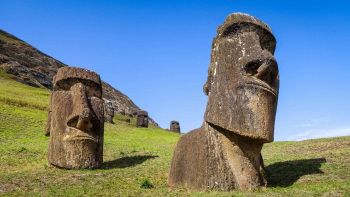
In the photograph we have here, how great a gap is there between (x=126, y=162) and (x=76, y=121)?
4.31m

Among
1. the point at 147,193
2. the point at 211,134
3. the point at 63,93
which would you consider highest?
the point at 63,93

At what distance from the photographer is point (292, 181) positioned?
1652cm

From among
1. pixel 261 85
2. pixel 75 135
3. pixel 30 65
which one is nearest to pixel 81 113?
pixel 75 135

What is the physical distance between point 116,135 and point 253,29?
3125 centimetres

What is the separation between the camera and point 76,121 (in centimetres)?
2158

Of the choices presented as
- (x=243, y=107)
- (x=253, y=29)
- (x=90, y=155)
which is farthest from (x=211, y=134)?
(x=90, y=155)

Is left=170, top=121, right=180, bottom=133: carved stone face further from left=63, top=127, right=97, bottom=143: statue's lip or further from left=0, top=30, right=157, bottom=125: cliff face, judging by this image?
left=63, top=127, right=97, bottom=143: statue's lip

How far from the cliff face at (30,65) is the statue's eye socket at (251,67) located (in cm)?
7929

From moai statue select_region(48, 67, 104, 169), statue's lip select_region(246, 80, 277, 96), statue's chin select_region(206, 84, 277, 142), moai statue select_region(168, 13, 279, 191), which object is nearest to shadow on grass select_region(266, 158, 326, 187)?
moai statue select_region(168, 13, 279, 191)

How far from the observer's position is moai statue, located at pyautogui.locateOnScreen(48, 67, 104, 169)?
21.4 metres

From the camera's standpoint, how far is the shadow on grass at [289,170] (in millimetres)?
16703

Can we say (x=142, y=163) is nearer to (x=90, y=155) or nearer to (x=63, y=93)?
(x=90, y=155)

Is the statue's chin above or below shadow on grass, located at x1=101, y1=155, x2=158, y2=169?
above

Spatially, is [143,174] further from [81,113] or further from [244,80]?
[244,80]
